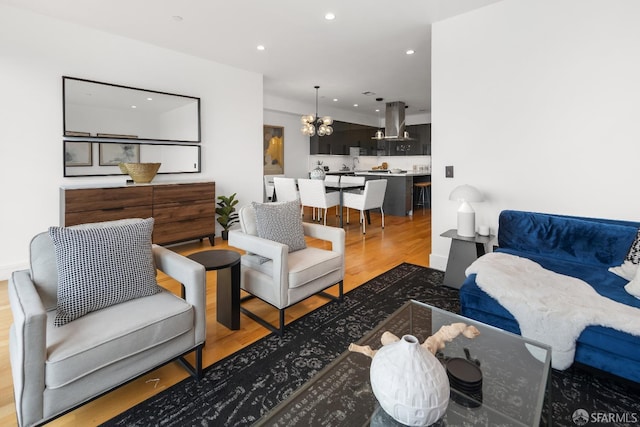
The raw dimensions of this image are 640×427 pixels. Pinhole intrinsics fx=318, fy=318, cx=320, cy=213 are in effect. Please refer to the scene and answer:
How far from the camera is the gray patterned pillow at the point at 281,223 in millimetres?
2389

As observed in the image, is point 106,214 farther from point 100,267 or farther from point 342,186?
point 342,186

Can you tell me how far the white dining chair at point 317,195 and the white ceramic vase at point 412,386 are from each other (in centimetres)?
441

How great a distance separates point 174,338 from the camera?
1577mm

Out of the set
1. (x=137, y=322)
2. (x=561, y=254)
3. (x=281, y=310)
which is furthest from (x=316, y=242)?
(x=137, y=322)

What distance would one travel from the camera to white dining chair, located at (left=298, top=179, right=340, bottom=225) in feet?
17.5

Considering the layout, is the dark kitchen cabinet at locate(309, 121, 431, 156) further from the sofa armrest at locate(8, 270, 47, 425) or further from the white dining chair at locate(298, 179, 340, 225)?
the sofa armrest at locate(8, 270, 47, 425)

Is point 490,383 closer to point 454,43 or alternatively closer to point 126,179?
point 454,43

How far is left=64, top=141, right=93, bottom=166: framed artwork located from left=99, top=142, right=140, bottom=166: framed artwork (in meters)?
0.13

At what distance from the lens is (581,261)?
2.37m

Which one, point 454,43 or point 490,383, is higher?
point 454,43

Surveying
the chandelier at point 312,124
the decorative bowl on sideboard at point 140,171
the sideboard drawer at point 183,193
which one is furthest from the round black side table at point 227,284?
the chandelier at point 312,124

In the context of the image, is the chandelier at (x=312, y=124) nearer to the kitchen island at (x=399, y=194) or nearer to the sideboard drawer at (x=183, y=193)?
the kitchen island at (x=399, y=194)

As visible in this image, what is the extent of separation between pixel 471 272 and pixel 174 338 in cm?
189

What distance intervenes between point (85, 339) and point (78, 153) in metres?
3.08
